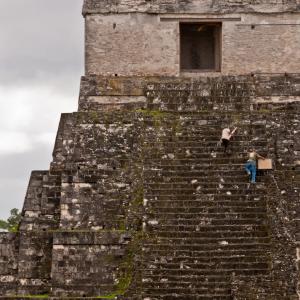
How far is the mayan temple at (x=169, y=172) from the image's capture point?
1603 cm

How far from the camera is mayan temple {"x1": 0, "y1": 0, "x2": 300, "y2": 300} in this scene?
1603cm

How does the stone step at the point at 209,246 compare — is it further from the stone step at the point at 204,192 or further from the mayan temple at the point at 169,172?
the stone step at the point at 204,192

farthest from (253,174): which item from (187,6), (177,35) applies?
(187,6)

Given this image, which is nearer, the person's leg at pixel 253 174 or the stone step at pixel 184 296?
the stone step at pixel 184 296

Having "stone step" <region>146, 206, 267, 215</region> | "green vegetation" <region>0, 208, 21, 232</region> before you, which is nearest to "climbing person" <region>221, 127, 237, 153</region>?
"stone step" <region>146, 206, 267, 215</region>

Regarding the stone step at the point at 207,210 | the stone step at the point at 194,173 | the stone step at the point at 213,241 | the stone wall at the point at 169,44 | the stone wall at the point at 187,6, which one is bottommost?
the stone step at the point at 213,241

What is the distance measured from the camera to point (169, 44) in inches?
810

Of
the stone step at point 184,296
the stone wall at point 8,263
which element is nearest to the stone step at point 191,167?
the stone step at point 184,296

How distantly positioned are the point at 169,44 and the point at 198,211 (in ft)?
17.4

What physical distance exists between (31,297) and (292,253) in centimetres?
484

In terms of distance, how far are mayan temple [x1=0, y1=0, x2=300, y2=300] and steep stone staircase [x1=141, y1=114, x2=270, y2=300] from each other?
23 millimetres

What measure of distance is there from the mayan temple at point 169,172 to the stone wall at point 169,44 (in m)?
0.02

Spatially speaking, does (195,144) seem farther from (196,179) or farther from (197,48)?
(197,48)

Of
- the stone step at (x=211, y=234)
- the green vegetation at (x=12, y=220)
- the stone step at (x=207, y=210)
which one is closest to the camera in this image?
the stone step at (x=211, y=234)
